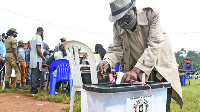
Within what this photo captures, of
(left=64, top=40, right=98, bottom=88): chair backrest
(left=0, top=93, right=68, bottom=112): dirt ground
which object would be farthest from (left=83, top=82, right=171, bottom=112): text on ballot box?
(left=0, top=93, right=68, bottom=112): dirt ground

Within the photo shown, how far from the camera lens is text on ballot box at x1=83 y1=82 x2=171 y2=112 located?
1.41 metres

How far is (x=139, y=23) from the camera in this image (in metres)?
2.01

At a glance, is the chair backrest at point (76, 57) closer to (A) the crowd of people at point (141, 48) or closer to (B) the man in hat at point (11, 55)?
(A) the crowd of people at point (141, 48)

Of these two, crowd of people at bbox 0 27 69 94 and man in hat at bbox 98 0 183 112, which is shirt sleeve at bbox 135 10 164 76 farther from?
crowd of people at bbox 0 27 69 94

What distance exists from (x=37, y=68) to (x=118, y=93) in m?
4.39

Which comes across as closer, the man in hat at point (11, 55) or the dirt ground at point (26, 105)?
the dirt ground at point (26, 105)

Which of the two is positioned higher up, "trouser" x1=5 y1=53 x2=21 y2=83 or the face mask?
the face mask

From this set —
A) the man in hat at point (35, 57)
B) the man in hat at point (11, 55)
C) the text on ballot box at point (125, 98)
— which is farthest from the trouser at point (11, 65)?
the text on ballot box at point (125, 98)

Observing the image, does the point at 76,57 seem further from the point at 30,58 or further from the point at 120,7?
the point at 30,58

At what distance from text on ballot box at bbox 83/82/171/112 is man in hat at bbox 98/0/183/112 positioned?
0.21 meters

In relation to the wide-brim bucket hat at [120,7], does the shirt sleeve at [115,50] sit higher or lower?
lower

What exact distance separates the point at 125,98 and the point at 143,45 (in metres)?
0.86

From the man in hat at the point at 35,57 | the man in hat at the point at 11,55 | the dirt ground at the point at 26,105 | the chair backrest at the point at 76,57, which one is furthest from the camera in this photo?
the man in hat at the point at 11,55

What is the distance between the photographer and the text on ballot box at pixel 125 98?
1412 mm
